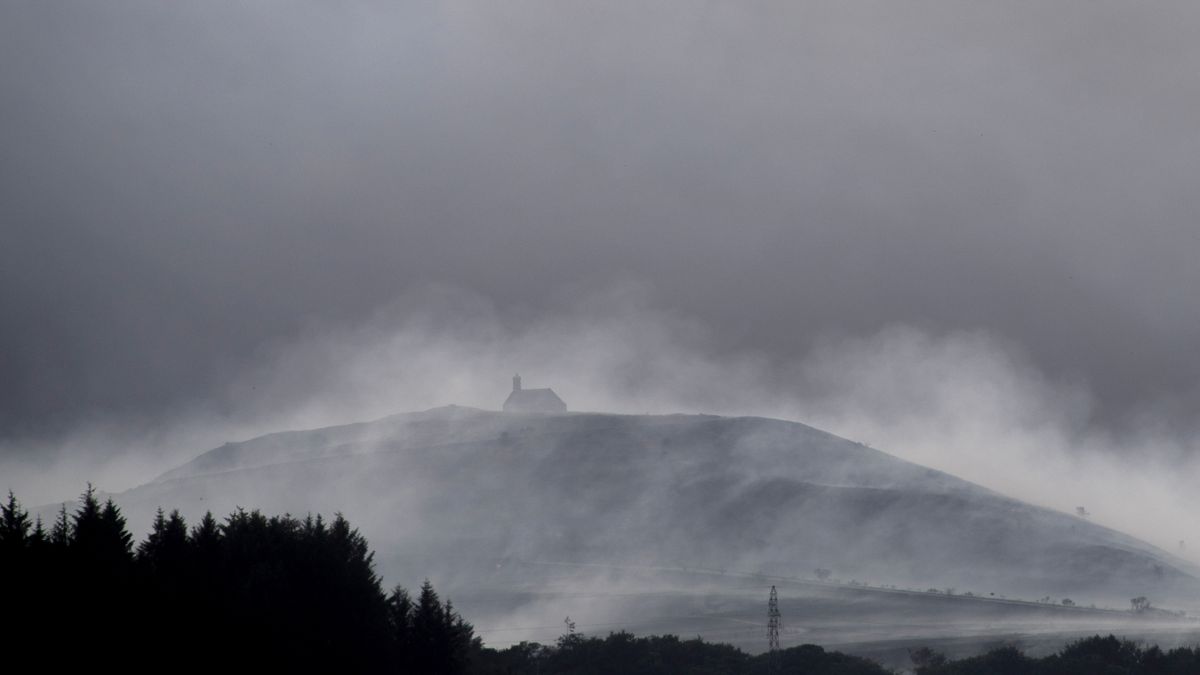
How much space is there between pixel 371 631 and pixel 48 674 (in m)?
30.1

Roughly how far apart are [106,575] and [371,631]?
21.8 m

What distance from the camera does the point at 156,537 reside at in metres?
92.1

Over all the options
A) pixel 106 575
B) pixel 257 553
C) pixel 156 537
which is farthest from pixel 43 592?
pixel 257 553

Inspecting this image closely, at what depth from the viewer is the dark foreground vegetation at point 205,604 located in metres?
65.8

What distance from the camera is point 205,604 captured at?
7438 cm

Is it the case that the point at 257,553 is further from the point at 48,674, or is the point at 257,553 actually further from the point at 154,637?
the point at 48,674

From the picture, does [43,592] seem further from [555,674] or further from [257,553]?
[555,674]

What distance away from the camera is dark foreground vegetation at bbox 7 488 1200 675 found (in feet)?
216

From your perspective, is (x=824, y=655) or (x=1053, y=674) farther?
(x=824, y=655)

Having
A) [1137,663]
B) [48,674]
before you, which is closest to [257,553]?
[48,674]

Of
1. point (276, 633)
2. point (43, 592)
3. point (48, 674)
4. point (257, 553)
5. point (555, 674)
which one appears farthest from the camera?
point (555, 674)

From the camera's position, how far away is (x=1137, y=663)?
151500mm

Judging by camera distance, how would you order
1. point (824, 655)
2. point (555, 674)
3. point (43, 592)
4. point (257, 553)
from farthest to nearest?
point (824, 655), point (555, 674), point (257, 553), point (43, 592)

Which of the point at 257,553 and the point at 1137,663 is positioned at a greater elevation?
the point at 257,553
